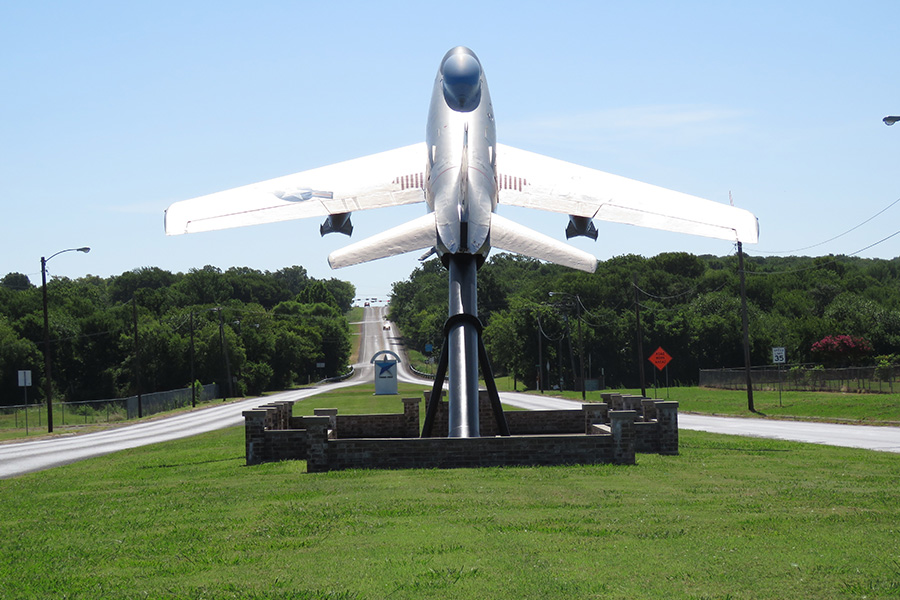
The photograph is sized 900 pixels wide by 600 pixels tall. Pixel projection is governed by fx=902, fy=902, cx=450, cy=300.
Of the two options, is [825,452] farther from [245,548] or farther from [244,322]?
[244,322]

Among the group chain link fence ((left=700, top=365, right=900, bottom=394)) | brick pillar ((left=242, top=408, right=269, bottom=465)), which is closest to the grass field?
brick pillar ((left=242, top=408, right=269, bottom=465))

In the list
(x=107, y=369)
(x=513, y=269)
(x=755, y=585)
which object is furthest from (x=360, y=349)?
(x=755, y=585)

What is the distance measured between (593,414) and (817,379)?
134 ft

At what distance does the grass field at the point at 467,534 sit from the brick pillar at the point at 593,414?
3.90 m

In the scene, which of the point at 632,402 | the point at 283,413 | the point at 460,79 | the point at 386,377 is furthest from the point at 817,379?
the point at 460,79

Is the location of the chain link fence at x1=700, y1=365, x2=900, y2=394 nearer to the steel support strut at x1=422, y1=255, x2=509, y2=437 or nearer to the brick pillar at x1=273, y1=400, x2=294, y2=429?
the brick pillar at x1=273, y1=400, x2=294, y2=429

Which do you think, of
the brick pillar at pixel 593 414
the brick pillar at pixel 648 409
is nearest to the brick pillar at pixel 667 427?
the brick pillar at pixel 648 409

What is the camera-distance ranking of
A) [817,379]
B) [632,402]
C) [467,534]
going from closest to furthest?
1. [467,534]
2. [632,402]
3. [817,379]

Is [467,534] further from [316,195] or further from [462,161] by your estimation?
[316,195]

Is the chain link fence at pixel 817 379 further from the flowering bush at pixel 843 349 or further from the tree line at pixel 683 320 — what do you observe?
the tree line at pixel 683 320

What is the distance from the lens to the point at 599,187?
65.9 feet

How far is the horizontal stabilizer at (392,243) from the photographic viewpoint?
1980cm

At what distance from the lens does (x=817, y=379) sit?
5728cm

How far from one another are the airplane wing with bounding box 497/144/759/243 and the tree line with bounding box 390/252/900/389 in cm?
4509
